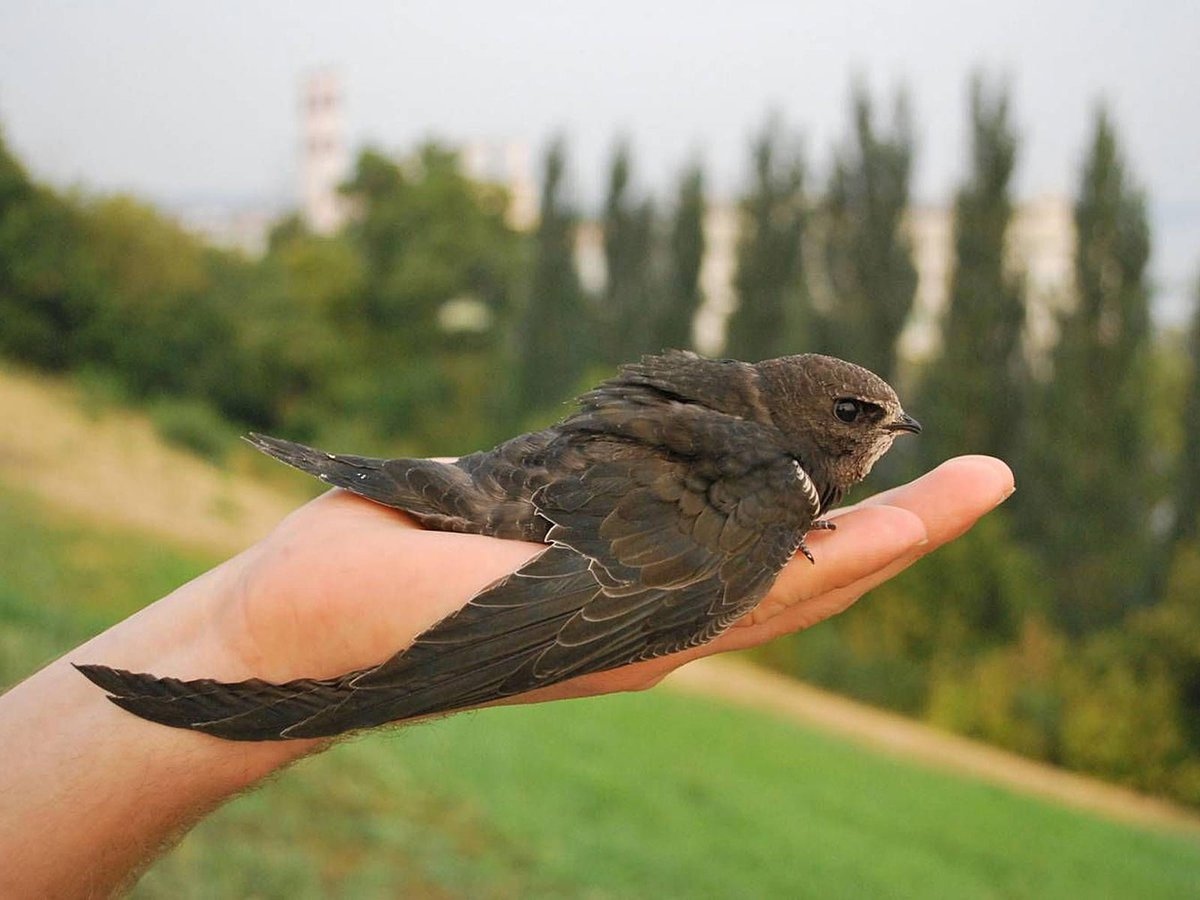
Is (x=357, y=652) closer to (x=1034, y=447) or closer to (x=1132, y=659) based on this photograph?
(x=1132, y=659)

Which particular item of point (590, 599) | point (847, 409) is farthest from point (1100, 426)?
point (590, 599)

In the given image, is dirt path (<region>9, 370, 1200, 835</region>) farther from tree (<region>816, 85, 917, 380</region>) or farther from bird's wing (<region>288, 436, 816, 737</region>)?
bird's wing (<region>288, 436, 816, 737</region>)

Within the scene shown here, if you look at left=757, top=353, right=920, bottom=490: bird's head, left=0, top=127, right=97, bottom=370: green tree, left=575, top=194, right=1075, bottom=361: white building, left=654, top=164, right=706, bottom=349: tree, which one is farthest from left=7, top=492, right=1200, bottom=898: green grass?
left=654, top=164, right=706, bottom=349: tree

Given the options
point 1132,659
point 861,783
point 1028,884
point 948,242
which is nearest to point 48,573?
point 861,783

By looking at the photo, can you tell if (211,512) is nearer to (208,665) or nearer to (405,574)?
(208,665)

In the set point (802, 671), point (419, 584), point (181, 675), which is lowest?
point (802, 671)

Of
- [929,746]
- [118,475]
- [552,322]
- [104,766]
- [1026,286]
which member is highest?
[104,766]

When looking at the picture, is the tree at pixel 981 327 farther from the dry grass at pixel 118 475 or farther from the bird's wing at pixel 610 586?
the bird's wing at pixel 610 586
